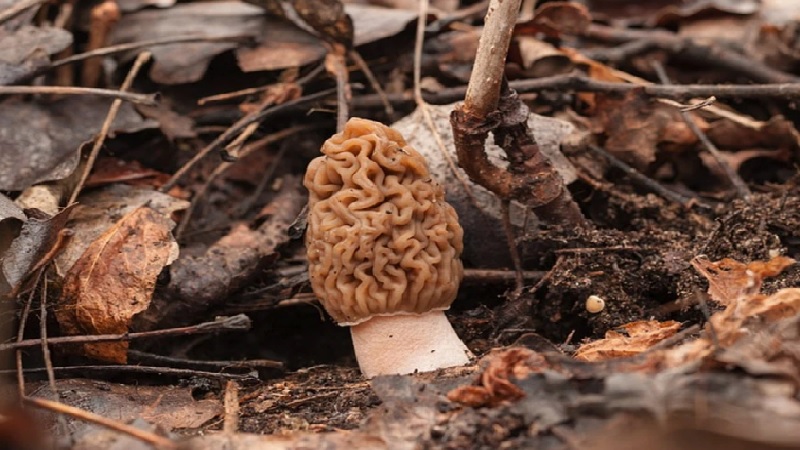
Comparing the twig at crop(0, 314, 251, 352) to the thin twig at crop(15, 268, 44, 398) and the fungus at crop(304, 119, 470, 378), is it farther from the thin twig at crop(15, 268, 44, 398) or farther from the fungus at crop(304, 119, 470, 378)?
the fungus at crop(304, 119, 470, 378)

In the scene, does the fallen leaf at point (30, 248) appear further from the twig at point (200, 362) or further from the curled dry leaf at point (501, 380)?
the curled dry leaf at point (501, 380)

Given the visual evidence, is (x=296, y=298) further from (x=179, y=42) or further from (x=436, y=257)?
(x=179, y=42)

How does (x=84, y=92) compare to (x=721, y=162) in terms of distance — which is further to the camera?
(x=721, y=162)

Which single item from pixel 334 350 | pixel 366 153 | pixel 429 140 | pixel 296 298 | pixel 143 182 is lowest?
pixel 334 350

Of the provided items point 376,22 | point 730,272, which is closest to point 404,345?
point 730,272

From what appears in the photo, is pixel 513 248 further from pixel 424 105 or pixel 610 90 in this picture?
pixel 610 90

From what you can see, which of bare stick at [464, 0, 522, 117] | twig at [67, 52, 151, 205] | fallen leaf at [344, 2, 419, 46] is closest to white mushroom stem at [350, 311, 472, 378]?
bare stick at [464, 0, 522, 117]

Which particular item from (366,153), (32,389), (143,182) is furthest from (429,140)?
(32,389)
